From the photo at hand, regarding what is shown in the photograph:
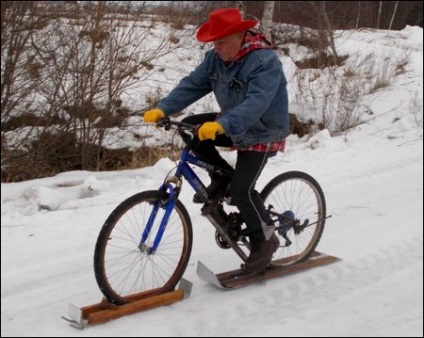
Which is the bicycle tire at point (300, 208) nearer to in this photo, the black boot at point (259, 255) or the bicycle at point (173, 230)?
the bicycle at point (173, 230)

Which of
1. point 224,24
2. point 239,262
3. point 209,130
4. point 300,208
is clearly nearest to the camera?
point 209,130

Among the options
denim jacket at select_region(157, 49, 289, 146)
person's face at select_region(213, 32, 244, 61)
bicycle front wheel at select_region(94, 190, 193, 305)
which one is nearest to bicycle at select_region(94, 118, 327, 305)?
bicycle front wheel at select_region(94, 190, 193, 305)

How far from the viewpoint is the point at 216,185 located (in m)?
3.79

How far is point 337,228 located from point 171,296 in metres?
2.01

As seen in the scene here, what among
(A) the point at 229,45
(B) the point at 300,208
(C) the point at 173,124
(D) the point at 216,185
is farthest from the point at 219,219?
(A) the point at 229,45

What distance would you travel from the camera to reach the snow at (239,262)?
333 centimetres

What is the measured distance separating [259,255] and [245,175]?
622 mm

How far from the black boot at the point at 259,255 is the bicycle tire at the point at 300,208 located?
0.29 metres

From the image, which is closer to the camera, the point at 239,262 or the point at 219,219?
the point at 219,219

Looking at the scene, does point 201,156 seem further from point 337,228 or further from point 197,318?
point 337,228

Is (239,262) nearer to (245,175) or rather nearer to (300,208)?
(300,208)

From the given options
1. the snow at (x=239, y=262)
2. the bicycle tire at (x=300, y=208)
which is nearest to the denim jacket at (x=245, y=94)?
the bicycle tire at (x=300, y=208)

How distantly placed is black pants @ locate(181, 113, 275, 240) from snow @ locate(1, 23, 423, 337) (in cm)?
46

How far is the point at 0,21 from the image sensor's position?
232 inches
